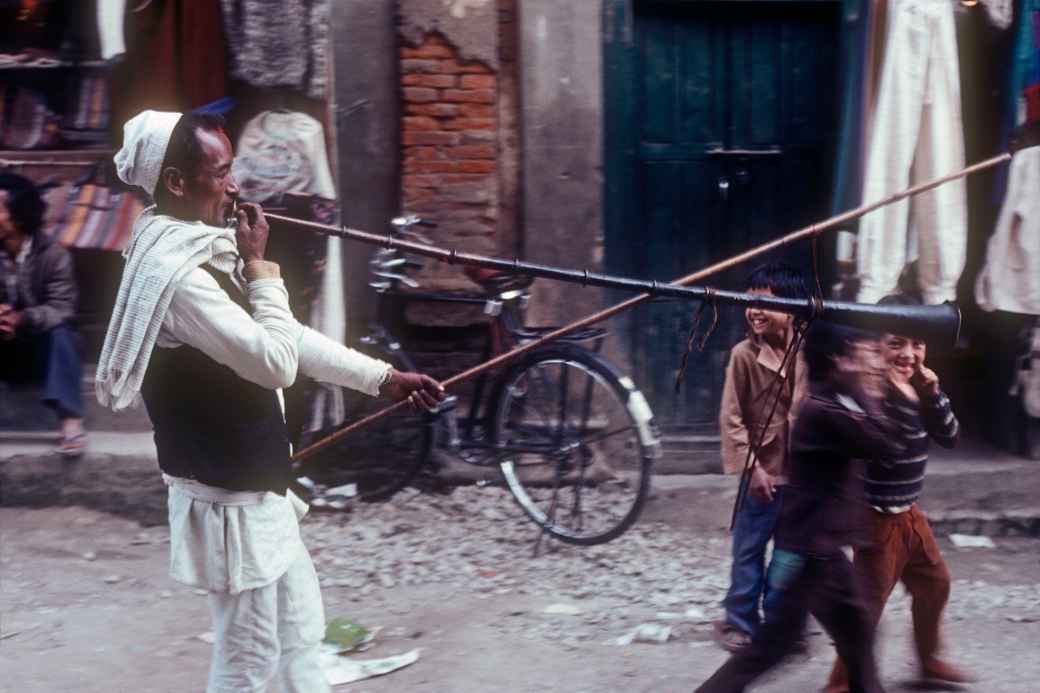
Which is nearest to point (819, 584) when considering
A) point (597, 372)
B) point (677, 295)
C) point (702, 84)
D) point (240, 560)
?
point (677, 295)

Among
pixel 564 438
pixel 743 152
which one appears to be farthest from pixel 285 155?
pixel 743 152

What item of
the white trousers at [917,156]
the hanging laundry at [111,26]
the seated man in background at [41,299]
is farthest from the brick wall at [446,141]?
the white trousers at [917,156]

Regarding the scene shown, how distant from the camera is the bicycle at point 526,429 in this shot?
5.52 m

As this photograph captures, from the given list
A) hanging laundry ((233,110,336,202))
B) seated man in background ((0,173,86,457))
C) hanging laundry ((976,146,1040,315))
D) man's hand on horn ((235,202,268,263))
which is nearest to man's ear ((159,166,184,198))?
man's hand on horn ((235,202,268,263))

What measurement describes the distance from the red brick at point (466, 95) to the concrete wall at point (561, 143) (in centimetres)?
20

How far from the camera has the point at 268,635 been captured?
303 cm

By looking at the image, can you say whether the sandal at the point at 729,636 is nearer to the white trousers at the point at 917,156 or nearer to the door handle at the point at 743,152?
the white trousers at the point at 917,156

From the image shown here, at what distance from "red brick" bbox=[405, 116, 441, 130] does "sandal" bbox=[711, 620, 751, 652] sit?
9.46 feet

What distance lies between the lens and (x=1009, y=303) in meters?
6.02

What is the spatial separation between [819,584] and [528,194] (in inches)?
127

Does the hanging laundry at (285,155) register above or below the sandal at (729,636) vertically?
above

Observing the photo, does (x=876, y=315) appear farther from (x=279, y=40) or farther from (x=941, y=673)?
(x=279, y=40)

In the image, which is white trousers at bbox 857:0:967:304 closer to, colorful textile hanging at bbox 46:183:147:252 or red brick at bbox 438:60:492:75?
red brick at bbox 438:60:492:75

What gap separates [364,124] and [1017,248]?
330 cm
